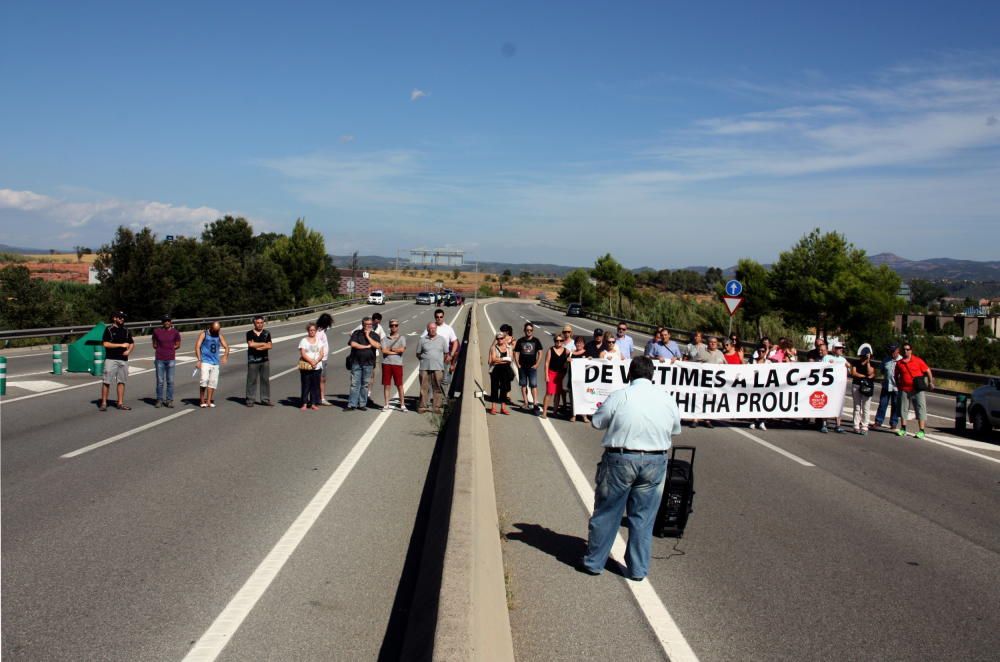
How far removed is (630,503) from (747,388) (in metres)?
10.1

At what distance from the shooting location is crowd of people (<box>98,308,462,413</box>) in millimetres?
15750

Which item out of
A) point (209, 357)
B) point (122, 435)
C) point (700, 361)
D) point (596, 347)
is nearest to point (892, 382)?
point (700, 361)

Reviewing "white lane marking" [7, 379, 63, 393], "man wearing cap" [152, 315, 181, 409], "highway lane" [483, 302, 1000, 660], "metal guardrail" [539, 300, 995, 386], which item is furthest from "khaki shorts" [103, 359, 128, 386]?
"metal guardrail" [539, 300, 995, 386]

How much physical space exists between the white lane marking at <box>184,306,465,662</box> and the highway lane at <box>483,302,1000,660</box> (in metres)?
1.80

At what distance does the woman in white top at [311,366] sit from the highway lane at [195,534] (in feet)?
6.11

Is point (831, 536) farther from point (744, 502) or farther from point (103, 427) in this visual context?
point (103, 427)

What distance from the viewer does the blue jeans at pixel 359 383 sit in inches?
637

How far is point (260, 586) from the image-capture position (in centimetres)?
621

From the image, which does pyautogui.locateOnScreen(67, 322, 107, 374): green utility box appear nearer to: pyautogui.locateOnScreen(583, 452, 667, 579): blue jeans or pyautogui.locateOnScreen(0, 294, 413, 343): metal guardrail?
pyautogui.locateOnScreen(0, 294, 413, 343): metal guardrail

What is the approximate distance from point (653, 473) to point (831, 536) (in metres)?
2.86

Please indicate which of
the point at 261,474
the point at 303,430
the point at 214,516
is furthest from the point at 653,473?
the point at 303,430

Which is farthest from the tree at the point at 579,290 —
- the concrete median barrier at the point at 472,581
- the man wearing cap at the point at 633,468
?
the man wearing cap at the point at 633,468

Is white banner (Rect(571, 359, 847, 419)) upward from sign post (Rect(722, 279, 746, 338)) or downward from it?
downward

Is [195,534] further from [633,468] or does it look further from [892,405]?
[892,405]
